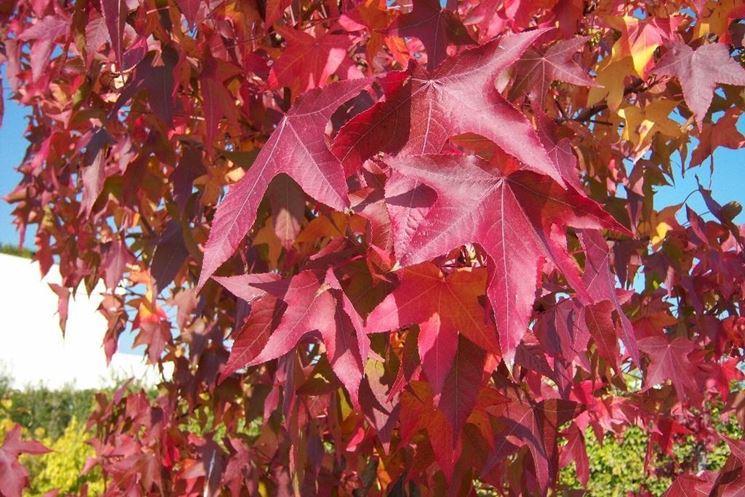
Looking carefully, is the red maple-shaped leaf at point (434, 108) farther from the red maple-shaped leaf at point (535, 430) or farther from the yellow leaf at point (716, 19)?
the yellow leaf at point (716, 19)

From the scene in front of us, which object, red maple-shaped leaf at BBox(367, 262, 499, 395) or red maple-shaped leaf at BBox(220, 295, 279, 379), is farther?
red maple-shaped leaf at BBox(220, 295, 279, 379)

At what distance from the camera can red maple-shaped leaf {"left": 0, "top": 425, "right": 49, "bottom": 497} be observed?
2004mm

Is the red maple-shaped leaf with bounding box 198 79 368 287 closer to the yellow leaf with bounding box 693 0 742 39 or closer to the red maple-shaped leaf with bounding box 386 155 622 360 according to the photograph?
the red maple-shaped leaf with bounding box 386 155 622 360

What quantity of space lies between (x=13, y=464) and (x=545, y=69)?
184 centimetres

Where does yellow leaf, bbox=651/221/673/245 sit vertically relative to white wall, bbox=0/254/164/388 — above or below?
below

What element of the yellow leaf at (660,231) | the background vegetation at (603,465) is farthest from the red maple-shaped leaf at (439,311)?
the background vegetation at (603,465)

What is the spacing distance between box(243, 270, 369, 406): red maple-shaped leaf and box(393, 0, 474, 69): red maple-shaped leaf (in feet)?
1.06

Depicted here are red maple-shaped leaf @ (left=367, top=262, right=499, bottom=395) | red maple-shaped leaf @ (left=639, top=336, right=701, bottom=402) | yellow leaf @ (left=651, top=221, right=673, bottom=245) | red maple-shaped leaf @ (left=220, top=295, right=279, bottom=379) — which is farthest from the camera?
yellow leaf @ (left=651, top=221, right=673, bottom=245)

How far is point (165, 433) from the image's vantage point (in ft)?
6.95

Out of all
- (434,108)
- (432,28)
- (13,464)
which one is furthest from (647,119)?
(13,464)

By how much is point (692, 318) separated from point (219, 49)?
1.36 metres

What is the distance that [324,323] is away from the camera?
A: 0.83 m

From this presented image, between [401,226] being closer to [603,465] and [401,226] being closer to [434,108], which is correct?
[434,108]

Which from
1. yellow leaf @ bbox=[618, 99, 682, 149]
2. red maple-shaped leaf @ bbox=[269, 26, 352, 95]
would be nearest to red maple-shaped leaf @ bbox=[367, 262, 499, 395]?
red maple-shaped leaf @ bbox=[269, 26, 352, 95]
